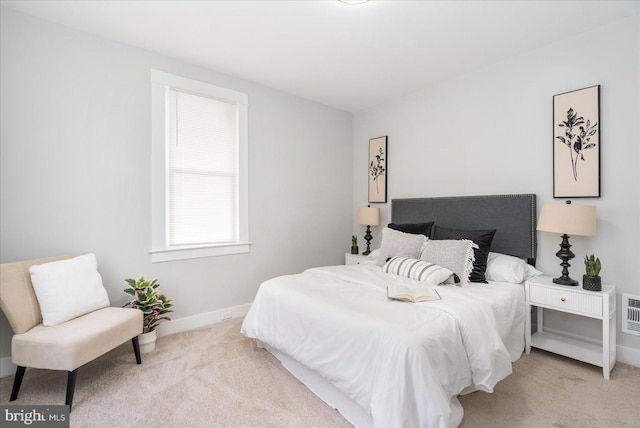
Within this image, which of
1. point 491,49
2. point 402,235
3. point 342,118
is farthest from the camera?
point 342,118

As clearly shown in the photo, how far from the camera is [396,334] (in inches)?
62.3

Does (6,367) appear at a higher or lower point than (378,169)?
lower

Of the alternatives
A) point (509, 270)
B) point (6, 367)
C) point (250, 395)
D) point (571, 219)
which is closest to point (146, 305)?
point (6, 367)

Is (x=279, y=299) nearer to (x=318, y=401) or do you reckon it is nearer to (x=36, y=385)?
(x=318, y=401)

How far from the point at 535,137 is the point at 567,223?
0.96 meters

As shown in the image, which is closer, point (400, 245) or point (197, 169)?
point (400, 245)

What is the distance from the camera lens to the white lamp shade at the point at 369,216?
4.05m

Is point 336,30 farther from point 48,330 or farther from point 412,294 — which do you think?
point 48,330

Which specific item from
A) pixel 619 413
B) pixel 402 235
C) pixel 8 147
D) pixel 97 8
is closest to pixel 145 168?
pixel 8 147

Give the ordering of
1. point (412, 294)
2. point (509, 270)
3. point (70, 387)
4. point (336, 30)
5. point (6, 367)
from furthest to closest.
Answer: point (509, 270) → point (336, 30) → point (6, 367) → point (412, 294) → point (70, 387)

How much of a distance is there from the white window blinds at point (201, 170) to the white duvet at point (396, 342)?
4.33ft

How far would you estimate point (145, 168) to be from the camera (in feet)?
9.42

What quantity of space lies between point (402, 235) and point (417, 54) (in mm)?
1774

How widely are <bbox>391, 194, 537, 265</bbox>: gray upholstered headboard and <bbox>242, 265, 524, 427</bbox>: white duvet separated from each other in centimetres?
66
